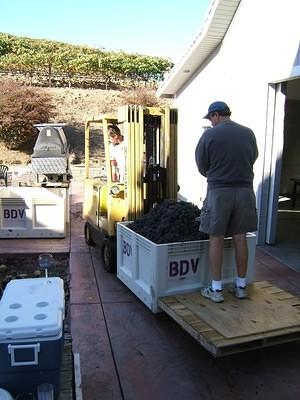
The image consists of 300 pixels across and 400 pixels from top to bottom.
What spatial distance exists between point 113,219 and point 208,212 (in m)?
1.92

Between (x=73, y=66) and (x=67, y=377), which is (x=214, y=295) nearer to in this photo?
(x=67, y=377)

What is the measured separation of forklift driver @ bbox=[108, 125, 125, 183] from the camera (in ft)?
17.8

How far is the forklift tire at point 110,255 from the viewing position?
522 centimetres

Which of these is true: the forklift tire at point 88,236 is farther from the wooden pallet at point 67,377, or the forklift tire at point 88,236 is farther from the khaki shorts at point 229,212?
the wooden pallet at point 67,377

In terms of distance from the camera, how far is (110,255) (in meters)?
5.24

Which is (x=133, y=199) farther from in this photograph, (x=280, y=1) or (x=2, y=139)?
(x=2, y=139)

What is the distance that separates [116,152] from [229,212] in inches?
89.2

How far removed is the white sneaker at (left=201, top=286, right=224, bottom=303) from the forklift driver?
7.12 feet

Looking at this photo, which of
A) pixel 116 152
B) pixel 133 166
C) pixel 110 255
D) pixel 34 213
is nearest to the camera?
pixel 133 166

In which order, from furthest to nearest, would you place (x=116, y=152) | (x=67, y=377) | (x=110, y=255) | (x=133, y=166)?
(x=116, y=152), (x=110, y=255), (x=133, y=166), (x=67, y=377)

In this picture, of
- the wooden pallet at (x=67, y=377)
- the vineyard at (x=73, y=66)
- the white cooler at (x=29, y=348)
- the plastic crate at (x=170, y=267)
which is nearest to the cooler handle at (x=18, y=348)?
the white cooler at (x=29, y=348)

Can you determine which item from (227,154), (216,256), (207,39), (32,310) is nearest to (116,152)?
(227,154)

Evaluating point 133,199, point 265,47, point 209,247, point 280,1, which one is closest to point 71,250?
point 133,199

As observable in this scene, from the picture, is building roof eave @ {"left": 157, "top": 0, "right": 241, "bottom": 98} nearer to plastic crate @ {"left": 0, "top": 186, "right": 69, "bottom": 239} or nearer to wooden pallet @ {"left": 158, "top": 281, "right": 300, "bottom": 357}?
plastic crate @ {"left": 0, "top": 186, "right": 69, "bottom": 239}
